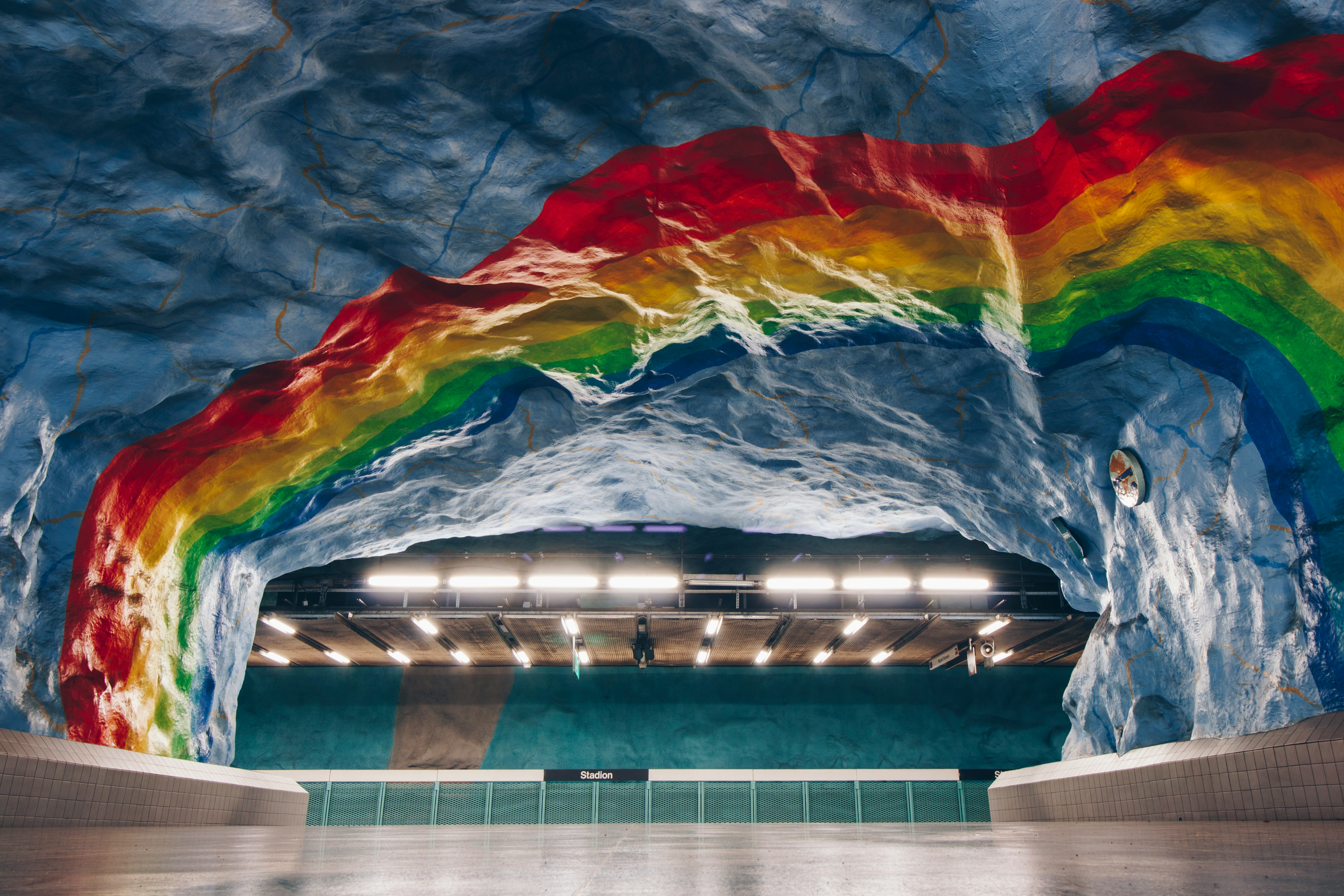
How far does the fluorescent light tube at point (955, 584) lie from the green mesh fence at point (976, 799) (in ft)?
22.8

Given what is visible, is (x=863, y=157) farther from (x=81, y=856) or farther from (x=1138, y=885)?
(x=81, y=856)

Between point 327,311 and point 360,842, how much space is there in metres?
3.05

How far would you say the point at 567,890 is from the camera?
5.74 ft

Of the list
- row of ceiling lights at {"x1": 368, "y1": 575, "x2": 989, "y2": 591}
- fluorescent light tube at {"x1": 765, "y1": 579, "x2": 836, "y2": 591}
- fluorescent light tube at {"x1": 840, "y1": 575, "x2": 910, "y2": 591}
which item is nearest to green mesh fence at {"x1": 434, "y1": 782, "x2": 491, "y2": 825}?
row of ceiling lights at {"x1": 368, "y1": 575, "x2": 989, "y2": 591}

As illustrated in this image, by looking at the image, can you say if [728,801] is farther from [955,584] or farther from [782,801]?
[955,584]

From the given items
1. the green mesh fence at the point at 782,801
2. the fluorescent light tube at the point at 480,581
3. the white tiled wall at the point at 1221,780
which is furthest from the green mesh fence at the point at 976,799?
the fluorescent light tube at the point at 480,581

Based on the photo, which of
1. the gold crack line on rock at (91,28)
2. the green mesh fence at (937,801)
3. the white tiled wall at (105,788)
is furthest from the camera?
the green mesh fence at (937,801)

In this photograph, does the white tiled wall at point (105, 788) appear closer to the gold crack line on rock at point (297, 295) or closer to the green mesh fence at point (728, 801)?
the gold crack line on rock at point (297, 295)

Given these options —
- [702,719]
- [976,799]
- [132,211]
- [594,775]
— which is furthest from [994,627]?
[132,211]

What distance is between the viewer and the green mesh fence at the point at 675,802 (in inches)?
609

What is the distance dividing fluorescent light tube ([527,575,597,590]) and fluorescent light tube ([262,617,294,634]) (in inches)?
143

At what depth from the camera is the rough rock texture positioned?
3604 mm

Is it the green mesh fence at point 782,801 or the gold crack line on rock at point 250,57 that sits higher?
the gold crack line on rock at point 250,57

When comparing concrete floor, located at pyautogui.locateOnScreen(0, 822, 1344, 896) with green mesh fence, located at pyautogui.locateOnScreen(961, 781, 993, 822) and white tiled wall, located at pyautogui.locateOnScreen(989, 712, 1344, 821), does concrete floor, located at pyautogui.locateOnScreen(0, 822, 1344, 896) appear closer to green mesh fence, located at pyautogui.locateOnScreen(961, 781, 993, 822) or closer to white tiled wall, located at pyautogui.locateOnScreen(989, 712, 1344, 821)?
white tiled wall, located at pyautogui.locateOnScreen(989, 712, 1344, 821)
